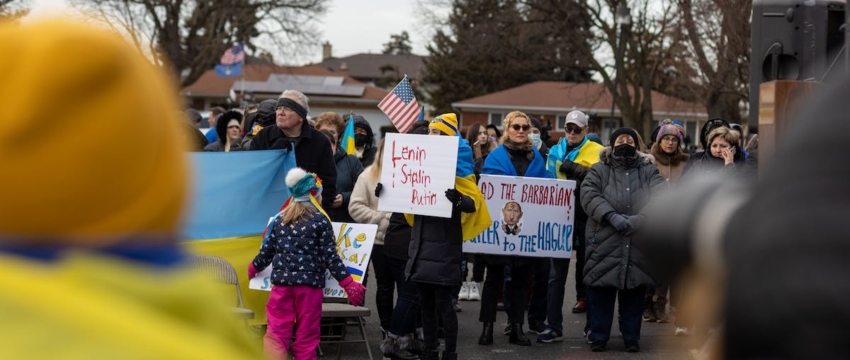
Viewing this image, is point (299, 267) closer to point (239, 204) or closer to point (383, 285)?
point (239, 204)

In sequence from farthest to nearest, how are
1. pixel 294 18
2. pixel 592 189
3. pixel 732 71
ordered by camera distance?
pixel 294 18 → pixel 732 71 → pixel 592 189

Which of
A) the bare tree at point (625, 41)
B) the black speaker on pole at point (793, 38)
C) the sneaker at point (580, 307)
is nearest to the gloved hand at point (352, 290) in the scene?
the black speaker on pole at point (793, 38)

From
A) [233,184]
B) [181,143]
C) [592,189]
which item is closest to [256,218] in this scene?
[233,184]

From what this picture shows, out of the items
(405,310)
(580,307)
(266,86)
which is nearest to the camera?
(405,310)

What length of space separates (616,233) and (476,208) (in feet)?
4.68

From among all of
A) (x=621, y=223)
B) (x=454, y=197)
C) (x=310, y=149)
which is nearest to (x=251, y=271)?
(x=310, y=149)

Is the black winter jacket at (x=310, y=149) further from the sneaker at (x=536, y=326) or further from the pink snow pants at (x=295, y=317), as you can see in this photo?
the sneaker at (x=536, y=326)

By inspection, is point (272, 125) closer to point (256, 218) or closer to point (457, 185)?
point (256, 218)

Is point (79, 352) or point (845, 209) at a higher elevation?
point (845, 209)

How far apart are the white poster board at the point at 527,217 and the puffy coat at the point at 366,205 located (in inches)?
34.4

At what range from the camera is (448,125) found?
8797mm

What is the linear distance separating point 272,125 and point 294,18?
33.4 meters

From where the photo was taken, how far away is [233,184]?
28.5ft

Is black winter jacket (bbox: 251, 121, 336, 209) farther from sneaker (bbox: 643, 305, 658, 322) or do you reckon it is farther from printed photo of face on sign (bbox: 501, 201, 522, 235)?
sneaker (bbox: 643, 305, 658, 322)
